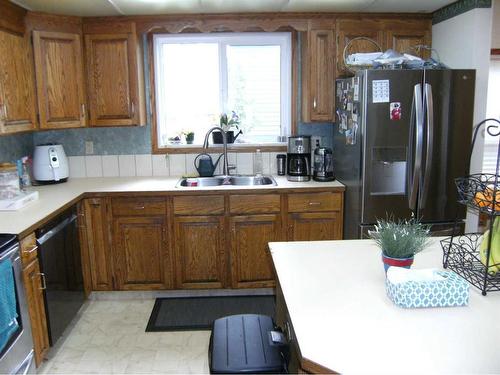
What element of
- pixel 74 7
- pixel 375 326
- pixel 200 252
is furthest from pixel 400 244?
pixel 74 7

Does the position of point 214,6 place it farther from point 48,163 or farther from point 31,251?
point 31,251

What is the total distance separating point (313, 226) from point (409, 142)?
3.00ft

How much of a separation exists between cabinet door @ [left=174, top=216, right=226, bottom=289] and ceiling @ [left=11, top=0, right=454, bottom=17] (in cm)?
151

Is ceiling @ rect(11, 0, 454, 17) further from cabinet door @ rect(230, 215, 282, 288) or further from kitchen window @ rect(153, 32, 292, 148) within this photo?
cabinet door @ rect(230, 215, 282, 288)

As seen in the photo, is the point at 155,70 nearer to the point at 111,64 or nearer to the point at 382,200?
the point at 111,64

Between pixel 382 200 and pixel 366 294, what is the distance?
5.61 ft

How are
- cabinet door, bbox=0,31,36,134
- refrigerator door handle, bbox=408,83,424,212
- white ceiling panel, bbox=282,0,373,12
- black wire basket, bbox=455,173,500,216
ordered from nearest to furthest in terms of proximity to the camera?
black wire basket, bbox=455,173,500,216 < cabinet door, bbox=0,31,36,134 < refrigerator door handle, bbox=408,83,424,212 < white ceiling panel, bbox=282,0,373,12

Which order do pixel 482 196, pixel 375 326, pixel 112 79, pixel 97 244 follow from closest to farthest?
pixel 375 326 < pixel 482 196 < pixel 97 244 < pixel 112 79

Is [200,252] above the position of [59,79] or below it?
below

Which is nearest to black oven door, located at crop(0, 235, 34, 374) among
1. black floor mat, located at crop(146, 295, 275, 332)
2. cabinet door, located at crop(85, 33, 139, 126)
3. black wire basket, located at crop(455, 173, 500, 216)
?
black floor mat, located at crop(146, 295, 275, 332)

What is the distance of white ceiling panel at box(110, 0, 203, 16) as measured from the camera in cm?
300

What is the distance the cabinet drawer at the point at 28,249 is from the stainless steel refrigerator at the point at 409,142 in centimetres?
203

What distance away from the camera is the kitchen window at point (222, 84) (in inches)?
147

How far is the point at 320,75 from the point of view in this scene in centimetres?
343
